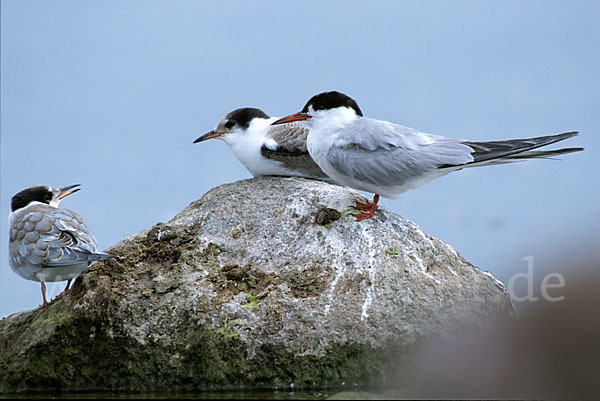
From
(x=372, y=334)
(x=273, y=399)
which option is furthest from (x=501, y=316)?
(x=273, y=399)

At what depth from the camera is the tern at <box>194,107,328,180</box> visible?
770cm

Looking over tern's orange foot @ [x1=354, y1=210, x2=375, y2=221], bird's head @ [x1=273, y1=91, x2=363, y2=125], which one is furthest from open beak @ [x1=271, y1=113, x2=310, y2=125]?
tern's orange foot @ [x1=354, y1=210, x2=375, y2=221]

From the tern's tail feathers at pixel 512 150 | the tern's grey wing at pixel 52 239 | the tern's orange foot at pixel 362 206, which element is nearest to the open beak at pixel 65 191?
the tern's grey wing at pixel 52 239

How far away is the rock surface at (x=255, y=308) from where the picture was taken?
583 centimetres

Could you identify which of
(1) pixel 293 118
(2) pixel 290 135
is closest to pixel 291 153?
(2) pixel 290 135

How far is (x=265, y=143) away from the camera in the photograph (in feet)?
25.3

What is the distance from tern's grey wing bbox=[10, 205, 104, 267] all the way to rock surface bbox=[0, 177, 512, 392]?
0.32m

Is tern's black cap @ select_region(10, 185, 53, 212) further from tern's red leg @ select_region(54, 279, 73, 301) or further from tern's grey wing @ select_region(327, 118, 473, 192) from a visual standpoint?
tern's grey wing @ select_region(327, 118, 473, 192)

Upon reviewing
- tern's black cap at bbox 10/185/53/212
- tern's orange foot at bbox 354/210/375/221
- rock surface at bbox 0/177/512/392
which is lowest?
rock surface at bbox 0/177/512/392

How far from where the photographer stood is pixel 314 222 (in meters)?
6.78

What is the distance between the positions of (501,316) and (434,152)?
1.80 metres

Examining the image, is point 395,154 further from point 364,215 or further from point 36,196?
point 36,196

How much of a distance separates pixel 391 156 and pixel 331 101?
3.21ft

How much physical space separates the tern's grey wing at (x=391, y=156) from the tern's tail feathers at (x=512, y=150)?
0.11 metres
